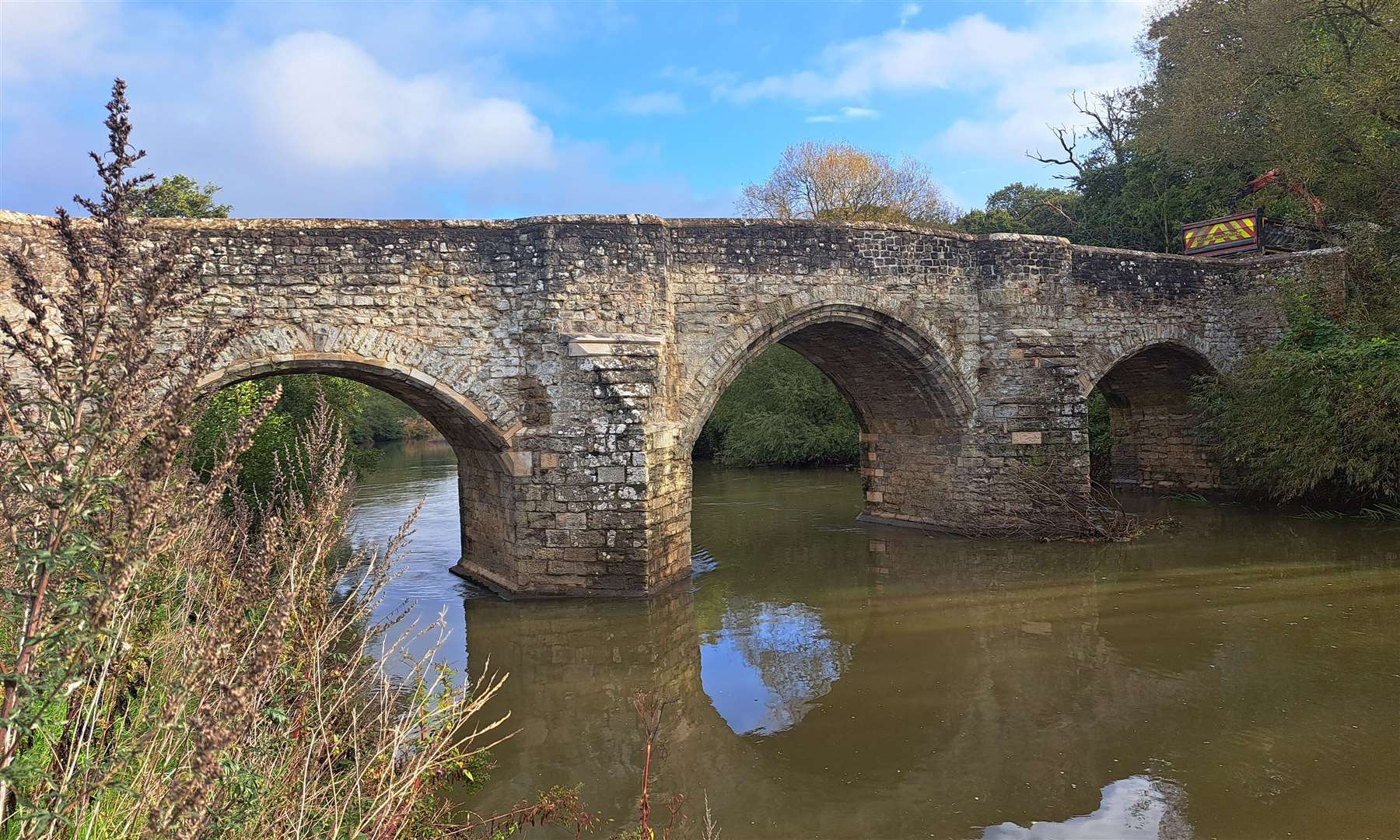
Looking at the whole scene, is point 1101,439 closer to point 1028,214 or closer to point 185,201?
point 1028,214

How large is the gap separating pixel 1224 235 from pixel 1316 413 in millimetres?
3945

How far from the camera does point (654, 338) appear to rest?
27.8 feet

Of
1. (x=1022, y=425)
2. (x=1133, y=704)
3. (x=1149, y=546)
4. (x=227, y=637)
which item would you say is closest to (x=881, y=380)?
(x=1022, y=425)

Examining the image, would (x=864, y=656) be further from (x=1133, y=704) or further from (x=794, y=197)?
(x=794, y=197)

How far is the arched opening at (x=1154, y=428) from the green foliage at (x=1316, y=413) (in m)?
1.02

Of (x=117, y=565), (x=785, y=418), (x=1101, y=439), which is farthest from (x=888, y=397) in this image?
(x=117, y=565)

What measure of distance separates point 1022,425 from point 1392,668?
200 inches

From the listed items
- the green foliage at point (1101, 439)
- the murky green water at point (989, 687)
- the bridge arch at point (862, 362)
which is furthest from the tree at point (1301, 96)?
the bridge arch at point (862, 362)

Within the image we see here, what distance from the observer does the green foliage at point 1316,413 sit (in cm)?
1006

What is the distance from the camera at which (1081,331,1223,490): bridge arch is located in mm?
12842

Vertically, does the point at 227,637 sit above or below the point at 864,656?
above

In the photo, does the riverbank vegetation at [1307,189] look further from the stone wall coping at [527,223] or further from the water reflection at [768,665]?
the water reflection at [768,665]

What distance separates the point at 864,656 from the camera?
6590 mm

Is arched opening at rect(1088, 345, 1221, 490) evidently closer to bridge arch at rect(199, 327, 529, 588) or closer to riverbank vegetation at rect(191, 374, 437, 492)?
bridge arch at rect(199, 327, 529, 588)
